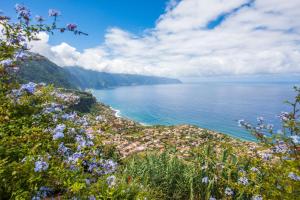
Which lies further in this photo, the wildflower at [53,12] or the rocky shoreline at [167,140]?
the rocky shoreline at [167,140]

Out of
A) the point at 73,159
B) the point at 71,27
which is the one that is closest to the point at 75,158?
the point at 73,159

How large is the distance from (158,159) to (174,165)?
60 centimetres

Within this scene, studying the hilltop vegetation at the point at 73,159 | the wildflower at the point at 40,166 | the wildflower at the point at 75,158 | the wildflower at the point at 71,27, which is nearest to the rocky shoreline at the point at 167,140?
the hilltop vegetation at the point at 73,159

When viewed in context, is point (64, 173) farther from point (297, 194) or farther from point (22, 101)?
point (297, 194)

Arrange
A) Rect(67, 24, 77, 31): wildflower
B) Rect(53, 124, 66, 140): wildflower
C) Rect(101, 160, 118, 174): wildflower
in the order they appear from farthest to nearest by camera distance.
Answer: Rect(67, 24, 77, 31): wildflower < Rect(101, 160, 118, 174): wildflower < Rect(53, 124, 66, 140): wildflower

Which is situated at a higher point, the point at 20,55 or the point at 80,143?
the point at 20,55

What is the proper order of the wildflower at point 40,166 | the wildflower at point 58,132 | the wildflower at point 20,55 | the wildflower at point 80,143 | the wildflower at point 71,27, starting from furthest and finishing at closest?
the wildflower at point 71,27, the wildflower at point 20,55, the wildflower at point 80,143, the wildflower at point 58,132, the wildflower at point 40,166

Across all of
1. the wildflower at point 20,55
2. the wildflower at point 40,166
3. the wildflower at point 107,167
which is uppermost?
the wildflower at point 20,55

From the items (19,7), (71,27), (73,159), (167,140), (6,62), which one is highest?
(19,7)

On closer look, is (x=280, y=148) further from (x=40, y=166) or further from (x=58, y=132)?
(x=40, y=166)

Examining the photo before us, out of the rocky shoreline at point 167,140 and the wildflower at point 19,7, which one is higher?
the wildflower at point 19,7

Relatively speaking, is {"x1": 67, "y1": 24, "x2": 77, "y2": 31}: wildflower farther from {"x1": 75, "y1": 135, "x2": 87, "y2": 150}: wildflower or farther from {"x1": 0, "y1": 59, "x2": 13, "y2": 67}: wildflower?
{"x1": 75, "y1": 135, "x2": 87, "y2": 150}: wildflower

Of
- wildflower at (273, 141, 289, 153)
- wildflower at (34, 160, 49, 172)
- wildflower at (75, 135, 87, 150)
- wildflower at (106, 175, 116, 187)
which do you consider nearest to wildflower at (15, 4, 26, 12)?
wildflower at (75, 135, 87, 150)

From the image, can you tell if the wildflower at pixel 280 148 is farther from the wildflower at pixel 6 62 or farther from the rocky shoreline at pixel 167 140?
the rocky shoreline at pixel 167 140
